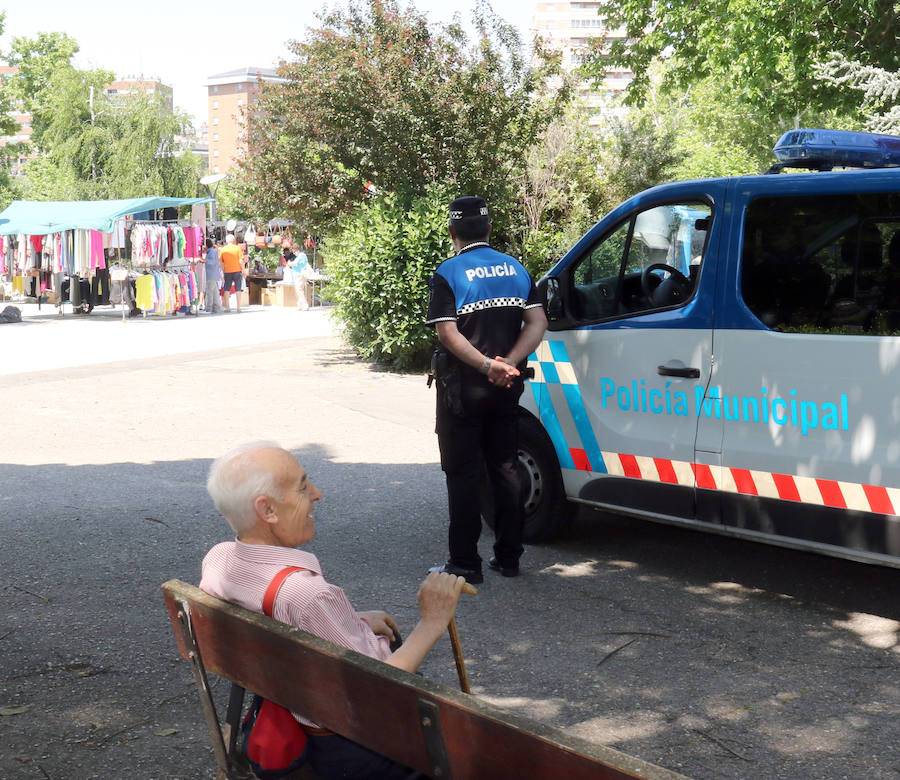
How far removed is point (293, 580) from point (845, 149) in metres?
3.54

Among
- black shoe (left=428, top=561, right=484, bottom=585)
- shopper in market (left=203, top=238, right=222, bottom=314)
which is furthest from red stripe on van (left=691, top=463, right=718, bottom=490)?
shopper in market (left=203, top=238, right=222, bottom=314)

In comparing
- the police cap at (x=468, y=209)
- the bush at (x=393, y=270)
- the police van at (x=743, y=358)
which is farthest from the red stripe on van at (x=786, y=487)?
the bush at (x=393, y=270)

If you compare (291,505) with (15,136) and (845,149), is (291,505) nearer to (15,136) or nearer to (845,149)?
(845,149)

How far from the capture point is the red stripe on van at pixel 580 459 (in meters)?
5.69

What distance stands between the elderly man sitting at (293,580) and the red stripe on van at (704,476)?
270cm

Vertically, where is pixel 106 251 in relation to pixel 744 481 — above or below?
above

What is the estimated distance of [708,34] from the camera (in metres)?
19.8

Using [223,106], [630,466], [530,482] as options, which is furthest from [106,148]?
[223,106]

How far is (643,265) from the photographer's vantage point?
18.0ft

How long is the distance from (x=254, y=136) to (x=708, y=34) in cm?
942

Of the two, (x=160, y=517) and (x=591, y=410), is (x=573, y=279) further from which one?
(x=160, y=517)

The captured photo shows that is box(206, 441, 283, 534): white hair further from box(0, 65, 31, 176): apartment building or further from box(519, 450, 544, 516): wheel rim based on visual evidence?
box(0, 65, 31, 176): apartment building

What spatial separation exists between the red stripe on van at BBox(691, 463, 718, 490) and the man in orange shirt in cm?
2195

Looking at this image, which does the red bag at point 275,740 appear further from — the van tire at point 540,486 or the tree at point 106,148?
the tree at point 106,148
